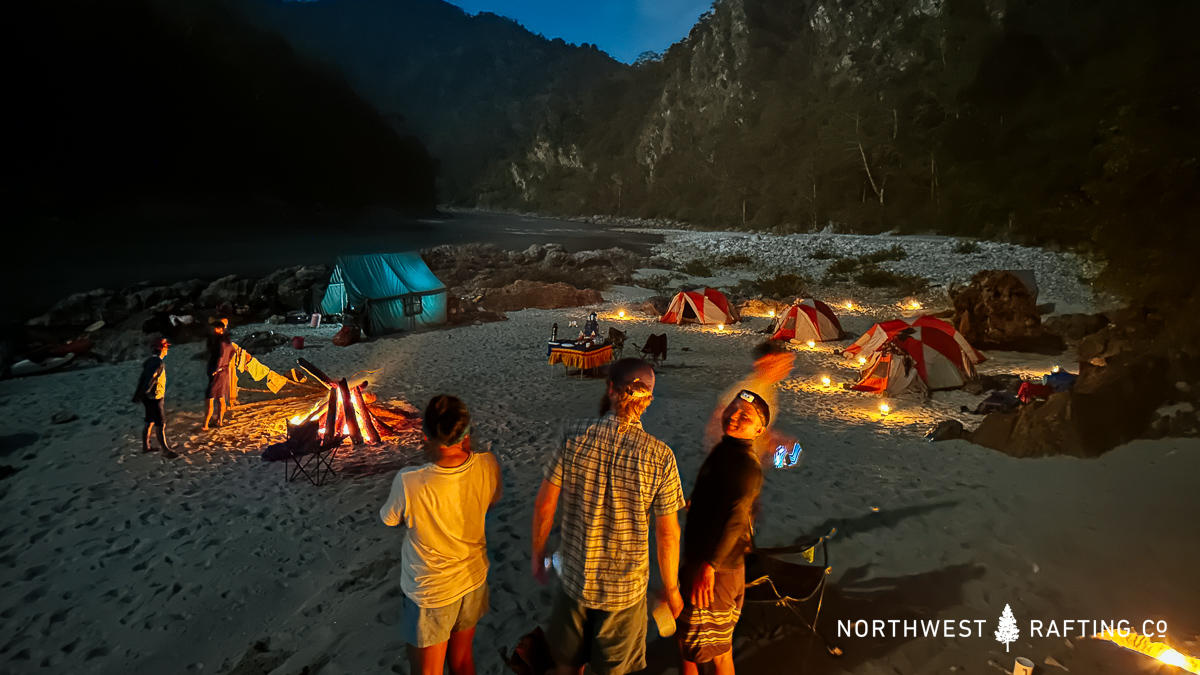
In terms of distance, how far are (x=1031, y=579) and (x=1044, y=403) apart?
4001 millimetres

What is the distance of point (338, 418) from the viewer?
8.02 m

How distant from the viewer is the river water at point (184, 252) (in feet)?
118

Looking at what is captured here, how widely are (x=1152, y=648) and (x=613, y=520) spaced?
423cm

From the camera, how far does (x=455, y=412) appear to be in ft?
8.11

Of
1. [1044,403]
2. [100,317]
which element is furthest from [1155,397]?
[100,317]

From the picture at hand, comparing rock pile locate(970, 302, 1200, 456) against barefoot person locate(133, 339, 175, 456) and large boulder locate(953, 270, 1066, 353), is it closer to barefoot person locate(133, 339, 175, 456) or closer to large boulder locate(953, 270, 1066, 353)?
large boulder locate(953, 270, 1066, 353)

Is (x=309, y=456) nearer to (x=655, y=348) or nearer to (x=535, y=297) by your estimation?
(x=655, y=348)

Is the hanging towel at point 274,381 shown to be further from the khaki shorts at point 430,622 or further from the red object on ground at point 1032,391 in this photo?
the red object on ground at point 1032,391

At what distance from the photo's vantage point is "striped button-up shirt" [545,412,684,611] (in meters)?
2.36

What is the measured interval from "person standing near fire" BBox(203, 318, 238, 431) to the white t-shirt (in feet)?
25.2

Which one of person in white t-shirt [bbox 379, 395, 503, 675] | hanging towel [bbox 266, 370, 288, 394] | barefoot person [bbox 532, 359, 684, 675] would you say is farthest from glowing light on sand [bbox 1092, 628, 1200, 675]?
hanging towel [bbox 266, 370, 288, 394]

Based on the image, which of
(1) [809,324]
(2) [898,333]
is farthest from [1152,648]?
(1) [809,324]

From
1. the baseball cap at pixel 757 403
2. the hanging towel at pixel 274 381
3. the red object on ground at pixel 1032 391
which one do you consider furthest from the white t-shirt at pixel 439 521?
the red object on ground at pixel 1032 391

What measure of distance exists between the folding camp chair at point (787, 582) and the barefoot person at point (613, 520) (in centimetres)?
136
